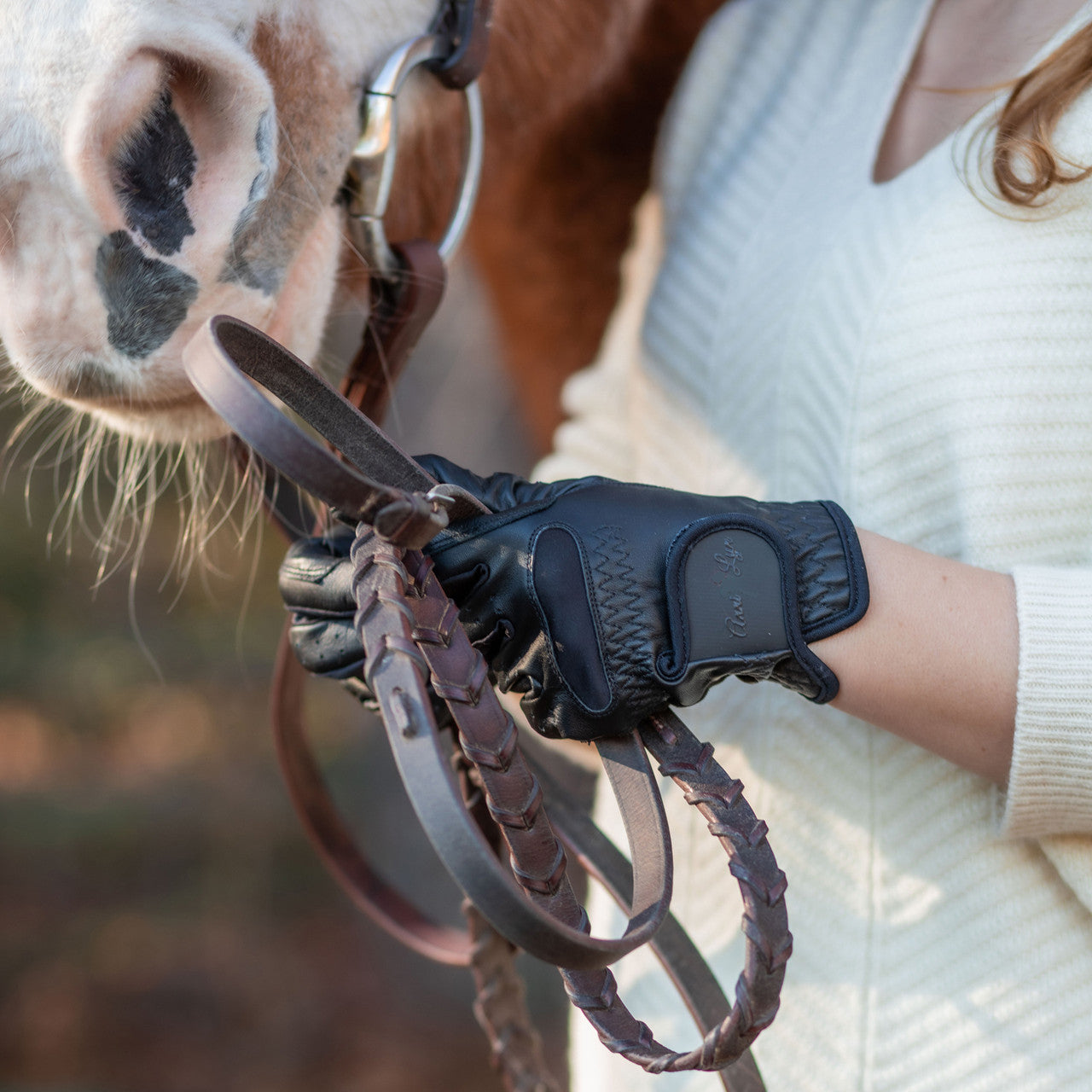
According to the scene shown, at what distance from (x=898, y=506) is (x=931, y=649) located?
149mm

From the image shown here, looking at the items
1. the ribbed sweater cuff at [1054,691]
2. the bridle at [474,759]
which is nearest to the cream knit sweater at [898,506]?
the ribbed sweater cuff at [1054,691]

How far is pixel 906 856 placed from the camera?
646mm

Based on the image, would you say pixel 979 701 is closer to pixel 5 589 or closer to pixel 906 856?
pixel 906 856

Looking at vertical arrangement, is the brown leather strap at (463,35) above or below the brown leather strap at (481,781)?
above

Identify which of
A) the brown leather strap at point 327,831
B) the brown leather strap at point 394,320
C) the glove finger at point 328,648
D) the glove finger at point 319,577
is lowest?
the brown leather strap at point 327,831

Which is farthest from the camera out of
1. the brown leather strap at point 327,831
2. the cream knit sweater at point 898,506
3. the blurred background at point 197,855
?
the blurred background at point 197,855

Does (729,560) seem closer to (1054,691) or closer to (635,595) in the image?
(635,595)

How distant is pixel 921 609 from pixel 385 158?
0.43m

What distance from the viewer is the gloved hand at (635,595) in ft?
1.59

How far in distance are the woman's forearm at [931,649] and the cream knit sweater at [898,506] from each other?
0.01 metres

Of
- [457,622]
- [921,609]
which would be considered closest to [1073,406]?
[921,609]

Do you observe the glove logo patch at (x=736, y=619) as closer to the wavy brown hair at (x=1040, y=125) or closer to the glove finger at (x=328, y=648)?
the glove finger at (x=328, y=648)

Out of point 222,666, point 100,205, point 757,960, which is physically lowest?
point 222,666

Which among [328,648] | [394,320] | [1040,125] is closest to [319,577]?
[328,648]
